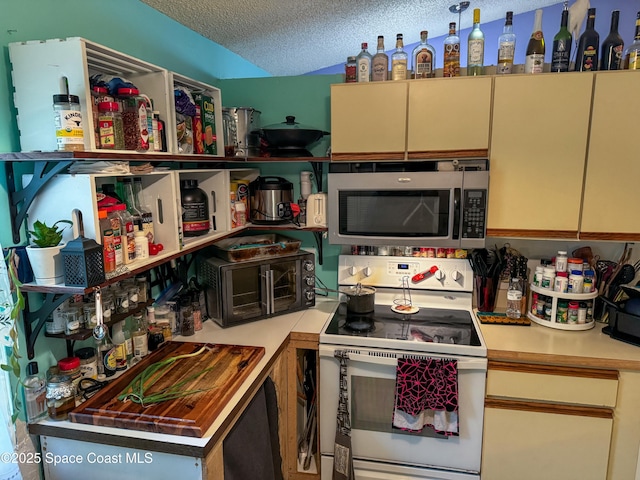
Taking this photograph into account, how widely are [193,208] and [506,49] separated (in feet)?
5.18

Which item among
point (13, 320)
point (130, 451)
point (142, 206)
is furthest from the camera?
point (142, 206)

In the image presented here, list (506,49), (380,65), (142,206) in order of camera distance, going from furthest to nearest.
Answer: (380,65) < (506,49) < (142,206)

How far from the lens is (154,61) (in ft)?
6.22

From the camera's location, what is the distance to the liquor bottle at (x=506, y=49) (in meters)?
1.90

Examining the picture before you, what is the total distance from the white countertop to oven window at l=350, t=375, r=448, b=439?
1.08 ft

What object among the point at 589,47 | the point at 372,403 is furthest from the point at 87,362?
the point at 589,47

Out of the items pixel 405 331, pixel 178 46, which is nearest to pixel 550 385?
pixel 405 331

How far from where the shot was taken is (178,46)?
82.0 inches

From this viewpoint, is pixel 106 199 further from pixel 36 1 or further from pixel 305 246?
pixel 305 246

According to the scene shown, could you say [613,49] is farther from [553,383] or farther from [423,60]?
[553,383]

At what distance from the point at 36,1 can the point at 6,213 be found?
66cm

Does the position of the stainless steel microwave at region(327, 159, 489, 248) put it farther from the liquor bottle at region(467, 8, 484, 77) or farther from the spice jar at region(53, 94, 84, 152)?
the spice jar at region(53, 94, 84, 152)

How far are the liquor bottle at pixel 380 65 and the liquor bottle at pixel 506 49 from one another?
51 cm

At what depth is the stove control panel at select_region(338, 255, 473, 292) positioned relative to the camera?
89.3 inches
